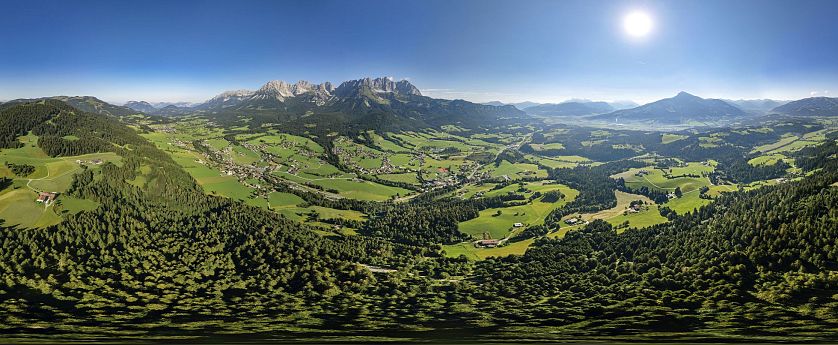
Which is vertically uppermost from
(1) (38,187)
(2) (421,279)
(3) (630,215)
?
(1) (38,187)

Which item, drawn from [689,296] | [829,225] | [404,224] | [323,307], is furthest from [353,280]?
[829,225]

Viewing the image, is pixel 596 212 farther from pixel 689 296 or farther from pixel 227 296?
pixel 227 296

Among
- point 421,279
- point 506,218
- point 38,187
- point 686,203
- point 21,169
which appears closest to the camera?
point 421,279

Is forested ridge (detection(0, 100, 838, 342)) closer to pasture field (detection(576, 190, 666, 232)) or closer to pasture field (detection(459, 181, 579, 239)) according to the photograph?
pasture field (detection(576, 190, 666, 232))

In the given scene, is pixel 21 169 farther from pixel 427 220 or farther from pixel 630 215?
pixel 630 215

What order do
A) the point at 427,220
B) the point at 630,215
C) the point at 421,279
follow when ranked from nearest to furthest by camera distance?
the point at 421,279 → the point at 630,215 → the point at 427,220

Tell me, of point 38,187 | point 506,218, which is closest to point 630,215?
point 506,218

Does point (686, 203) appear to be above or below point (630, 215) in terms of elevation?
above

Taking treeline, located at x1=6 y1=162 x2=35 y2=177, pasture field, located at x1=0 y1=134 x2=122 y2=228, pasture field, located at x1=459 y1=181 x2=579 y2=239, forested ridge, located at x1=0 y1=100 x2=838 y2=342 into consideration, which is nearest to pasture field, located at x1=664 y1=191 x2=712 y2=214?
forested ridge, located at x1=0 y1=100 x2=838 y2=342
